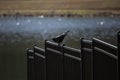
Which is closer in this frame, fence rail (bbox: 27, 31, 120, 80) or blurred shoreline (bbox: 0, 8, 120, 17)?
fence rail (bbox: 27, 31, 120, 80)

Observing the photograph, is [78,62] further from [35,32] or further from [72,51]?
[35,32]

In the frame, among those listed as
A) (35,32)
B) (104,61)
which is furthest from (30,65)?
(35,32)

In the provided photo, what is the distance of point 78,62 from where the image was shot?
2.70 metres

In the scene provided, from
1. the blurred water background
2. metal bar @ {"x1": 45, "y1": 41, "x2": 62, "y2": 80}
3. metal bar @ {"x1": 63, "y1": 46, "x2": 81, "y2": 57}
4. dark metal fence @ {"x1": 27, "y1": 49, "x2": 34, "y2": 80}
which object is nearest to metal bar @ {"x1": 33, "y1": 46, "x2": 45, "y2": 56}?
metal bar @ {"x1": 45, "y1": 41, "x2": 62, "y2": 80}

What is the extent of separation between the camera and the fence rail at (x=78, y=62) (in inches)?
88.5

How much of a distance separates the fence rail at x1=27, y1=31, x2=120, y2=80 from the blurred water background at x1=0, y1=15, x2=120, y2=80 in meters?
4.45

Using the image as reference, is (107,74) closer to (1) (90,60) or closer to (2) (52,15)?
(1) (90,60)

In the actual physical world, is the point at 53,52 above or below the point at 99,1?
above

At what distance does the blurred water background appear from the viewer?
353 inches

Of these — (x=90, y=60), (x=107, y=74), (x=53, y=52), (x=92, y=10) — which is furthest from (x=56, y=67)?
(x=92, y=10)

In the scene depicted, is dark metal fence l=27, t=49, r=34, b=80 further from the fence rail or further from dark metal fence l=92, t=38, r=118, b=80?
dark metal fence l=92, t=38, r=118, b=80

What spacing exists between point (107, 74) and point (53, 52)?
2.61 feet

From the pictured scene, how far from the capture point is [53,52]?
3.03m

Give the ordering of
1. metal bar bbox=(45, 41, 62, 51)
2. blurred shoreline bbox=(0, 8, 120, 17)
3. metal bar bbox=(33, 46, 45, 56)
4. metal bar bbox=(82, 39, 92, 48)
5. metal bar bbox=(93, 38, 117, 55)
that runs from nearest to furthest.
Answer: metal bar bbox=(93, 38, 117, 55) < metal bar bbox=(82, 39, 92, 48) < metal bar bbox=(45, 41, 62, 51) < metal bar bbox=(33, 46, 45, 56) < blurred shoreline bbox=(0, 8, 120, 17)
